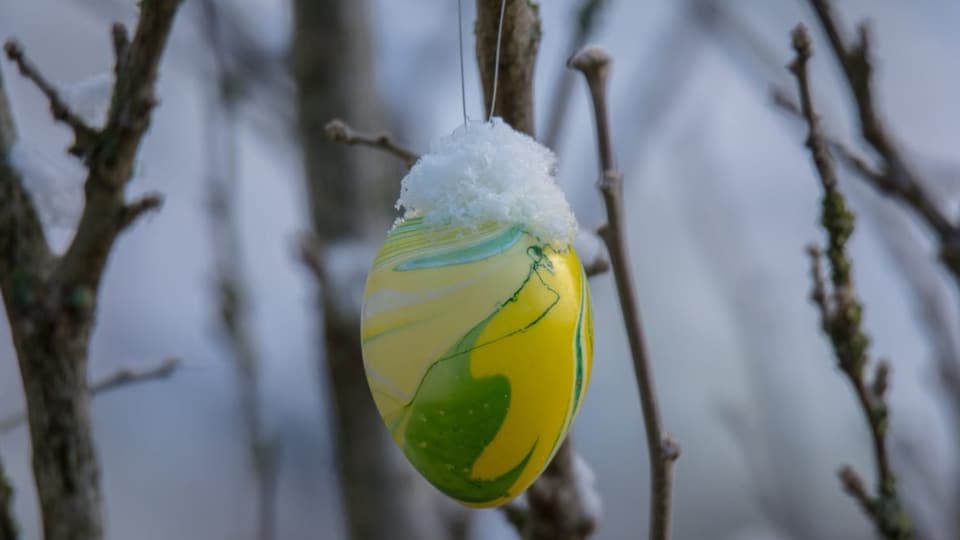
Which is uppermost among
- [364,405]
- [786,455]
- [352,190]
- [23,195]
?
[352,190]

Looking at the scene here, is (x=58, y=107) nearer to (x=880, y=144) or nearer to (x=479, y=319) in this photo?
(x=479, y=319)

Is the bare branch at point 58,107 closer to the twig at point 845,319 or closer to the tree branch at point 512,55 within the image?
the tree branch at point 512,55

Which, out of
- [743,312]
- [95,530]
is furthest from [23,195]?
[743,312]

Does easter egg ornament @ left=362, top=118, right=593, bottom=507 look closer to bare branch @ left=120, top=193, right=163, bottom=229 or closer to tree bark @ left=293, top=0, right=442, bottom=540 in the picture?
bare branch @ left=120, top=193, right=163, bottom=229

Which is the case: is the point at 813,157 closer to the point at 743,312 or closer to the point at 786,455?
the point at 743,312

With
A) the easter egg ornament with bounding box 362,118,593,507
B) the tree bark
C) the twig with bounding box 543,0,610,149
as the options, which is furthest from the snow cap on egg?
the tree bark

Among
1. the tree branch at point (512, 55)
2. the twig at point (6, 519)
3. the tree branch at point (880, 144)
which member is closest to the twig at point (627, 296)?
the tree branch at point (512, 55)

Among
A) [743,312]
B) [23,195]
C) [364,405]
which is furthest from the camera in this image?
[743,312]
